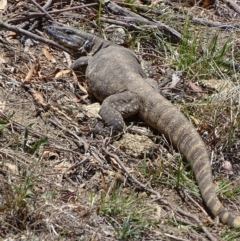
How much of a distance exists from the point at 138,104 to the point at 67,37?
176 cm

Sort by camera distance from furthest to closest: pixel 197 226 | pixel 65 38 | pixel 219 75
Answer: pixel 65 38 < pixel 219 75 < pixel 197 226

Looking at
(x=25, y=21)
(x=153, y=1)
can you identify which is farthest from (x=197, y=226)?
(x=153, y=1)

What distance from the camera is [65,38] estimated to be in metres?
8.20

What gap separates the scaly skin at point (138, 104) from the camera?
19.7 feet

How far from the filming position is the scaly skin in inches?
237

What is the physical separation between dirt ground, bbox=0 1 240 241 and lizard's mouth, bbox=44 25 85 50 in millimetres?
164

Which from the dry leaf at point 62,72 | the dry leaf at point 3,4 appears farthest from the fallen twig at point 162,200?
the dry leaf at point 3,4

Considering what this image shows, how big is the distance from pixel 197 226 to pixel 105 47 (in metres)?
3.28

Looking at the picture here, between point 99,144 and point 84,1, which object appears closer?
point 99,144

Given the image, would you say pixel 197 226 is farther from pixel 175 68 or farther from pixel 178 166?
pixel 175 68

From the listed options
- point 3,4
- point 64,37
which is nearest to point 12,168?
point 64,37

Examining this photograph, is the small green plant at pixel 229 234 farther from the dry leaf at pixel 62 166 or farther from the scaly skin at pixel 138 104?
the dry leaf at pixel 62 166

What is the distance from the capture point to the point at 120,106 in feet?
22.7

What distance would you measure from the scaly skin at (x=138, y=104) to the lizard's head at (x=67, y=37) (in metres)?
0.23
